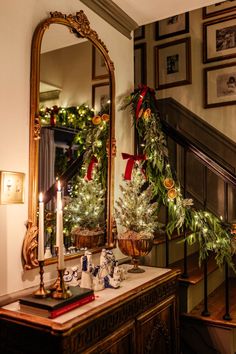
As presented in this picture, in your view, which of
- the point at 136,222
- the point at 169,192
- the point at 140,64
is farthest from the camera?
the point at 140,64

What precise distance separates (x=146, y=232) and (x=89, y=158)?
0.56 meters

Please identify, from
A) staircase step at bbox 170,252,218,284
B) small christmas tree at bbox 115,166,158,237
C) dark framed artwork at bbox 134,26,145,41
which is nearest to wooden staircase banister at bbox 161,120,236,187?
small christmas tree at bbox 115,166,158,237

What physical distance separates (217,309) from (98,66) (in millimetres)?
1864

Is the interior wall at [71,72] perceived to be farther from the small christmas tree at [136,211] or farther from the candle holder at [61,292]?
the candle holder at [61,292]

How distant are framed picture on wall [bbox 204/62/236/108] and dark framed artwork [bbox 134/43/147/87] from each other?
28.7 inches

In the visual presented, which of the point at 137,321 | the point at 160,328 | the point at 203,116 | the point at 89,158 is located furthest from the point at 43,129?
the point at 203,116

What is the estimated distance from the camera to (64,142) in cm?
191

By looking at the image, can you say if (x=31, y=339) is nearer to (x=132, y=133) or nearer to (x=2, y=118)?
(x=2, y=118)

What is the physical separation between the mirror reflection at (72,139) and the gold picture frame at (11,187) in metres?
0.14

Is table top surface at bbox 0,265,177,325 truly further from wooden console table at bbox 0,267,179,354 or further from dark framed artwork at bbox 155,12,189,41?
dark framed artwork at bbox 155,12,189,41

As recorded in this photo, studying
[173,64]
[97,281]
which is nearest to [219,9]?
[173,64]

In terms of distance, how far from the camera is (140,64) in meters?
4.06

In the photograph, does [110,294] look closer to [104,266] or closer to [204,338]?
[104,266]

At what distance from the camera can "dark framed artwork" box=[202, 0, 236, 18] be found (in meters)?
3.51
